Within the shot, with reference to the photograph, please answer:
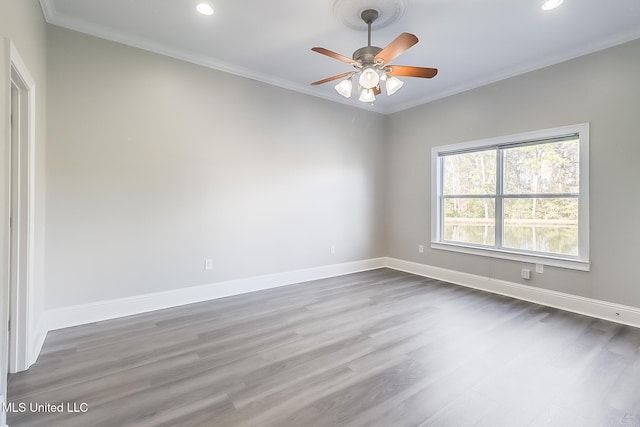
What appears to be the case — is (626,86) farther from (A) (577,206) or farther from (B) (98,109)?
(B) (98,109)

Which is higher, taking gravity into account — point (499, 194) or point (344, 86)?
point (344, 86)

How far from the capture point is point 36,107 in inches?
92.4

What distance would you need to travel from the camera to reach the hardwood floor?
66.6 inches

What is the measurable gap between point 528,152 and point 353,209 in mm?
2633

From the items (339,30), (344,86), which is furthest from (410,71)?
(339,30)

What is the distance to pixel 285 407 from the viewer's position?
1748 millimetres

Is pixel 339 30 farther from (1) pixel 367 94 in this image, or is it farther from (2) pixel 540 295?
(2) pixel 540 295

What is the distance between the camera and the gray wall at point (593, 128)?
299cm

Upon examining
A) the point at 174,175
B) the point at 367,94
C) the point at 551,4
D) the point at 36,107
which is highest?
the point at 551,4

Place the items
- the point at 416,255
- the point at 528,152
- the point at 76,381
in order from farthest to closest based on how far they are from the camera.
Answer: the point at 416,255
the point at 528,152
the point at 76,381

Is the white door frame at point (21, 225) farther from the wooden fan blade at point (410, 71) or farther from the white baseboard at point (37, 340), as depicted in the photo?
the wooden fan blade at point (410, 71)

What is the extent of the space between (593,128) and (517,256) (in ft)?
5.57

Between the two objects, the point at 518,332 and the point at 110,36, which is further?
the point at 110,36

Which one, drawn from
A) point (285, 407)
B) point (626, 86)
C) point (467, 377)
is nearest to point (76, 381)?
point (285, 407)
